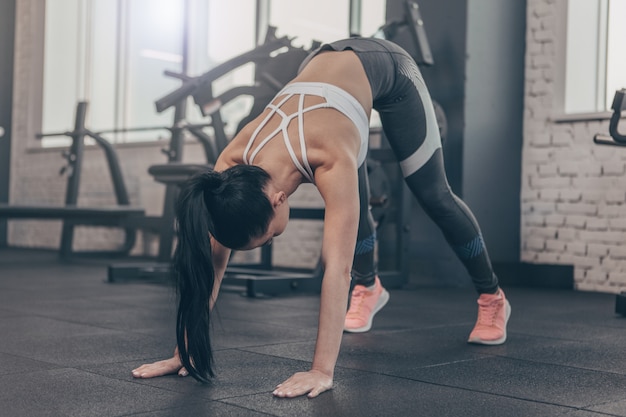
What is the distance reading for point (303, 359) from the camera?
2102 mm

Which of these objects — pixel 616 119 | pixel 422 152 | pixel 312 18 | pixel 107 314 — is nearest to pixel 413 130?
pixel 422 152

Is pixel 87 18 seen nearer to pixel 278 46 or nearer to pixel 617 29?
pixel 278 46

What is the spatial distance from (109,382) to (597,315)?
2.10 metres

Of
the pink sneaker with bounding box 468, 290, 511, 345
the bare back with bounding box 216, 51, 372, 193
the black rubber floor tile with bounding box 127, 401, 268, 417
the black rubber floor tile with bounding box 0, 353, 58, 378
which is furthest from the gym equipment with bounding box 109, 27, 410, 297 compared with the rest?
the black rubber floor tile with bounding box 127, 401, 268, 417

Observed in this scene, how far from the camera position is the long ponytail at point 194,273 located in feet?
5.23

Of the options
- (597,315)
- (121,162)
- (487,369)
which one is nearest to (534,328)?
(597,315)

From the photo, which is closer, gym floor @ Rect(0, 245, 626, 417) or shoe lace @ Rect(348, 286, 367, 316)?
gym floor @ Rect(0, 245, 626, 417)

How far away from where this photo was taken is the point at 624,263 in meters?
4.03

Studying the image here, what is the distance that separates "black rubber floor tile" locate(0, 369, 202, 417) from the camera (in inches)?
58.8

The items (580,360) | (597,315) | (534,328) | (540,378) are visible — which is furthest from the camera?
(597,315)

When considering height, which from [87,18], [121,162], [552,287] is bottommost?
[552,287]

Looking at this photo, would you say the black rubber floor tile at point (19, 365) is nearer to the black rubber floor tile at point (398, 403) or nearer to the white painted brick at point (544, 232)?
the black rubber floor tile at point (398, 403)

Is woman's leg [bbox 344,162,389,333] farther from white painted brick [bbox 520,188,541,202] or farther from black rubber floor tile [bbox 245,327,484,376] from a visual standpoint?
white painted brick [bbox 520,188,541,202]

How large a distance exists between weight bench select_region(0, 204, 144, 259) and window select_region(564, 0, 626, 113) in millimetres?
2923
